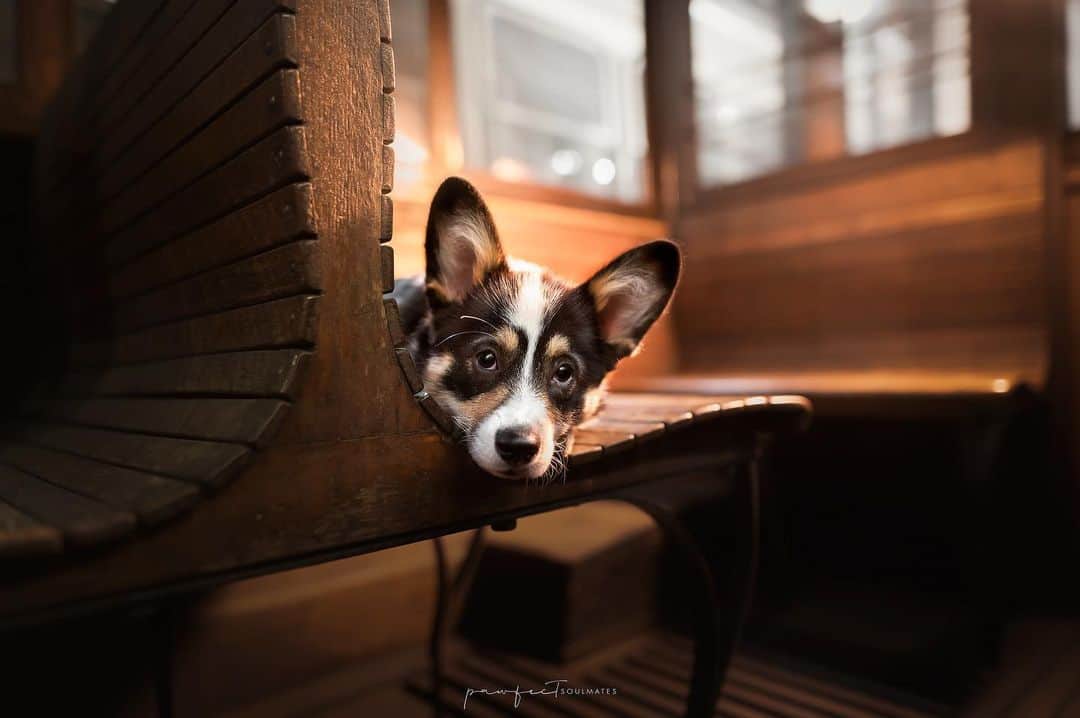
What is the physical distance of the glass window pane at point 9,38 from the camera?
1637mm

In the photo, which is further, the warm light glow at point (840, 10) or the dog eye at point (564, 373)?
the warm light glow at point (840, 10)

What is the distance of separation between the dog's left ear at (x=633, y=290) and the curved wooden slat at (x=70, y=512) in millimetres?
727

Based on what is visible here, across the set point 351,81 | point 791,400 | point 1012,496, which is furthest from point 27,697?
point 1012,496

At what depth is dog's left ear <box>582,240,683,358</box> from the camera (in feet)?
3.49

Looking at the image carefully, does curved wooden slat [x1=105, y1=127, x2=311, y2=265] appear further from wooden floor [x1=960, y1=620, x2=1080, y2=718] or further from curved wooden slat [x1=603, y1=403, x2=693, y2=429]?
wooden floor [x1=960, y1=620, x2=1080, y2=718]

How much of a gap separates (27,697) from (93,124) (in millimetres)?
1154

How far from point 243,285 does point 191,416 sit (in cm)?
16

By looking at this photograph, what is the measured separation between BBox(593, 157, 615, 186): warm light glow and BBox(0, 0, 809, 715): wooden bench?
266 centimetres

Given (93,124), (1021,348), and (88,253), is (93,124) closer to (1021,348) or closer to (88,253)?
(88,253)

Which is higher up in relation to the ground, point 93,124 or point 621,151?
point 621,151

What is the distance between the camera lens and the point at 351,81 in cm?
74

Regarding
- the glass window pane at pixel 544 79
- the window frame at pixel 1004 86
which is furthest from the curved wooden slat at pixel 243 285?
the glass window pane at pixel 544 79

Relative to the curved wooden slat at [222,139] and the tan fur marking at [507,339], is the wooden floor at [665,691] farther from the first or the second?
the curved wooden slat at [222,139]

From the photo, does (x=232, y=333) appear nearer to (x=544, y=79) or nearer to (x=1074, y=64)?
(x=1074, y=64)
